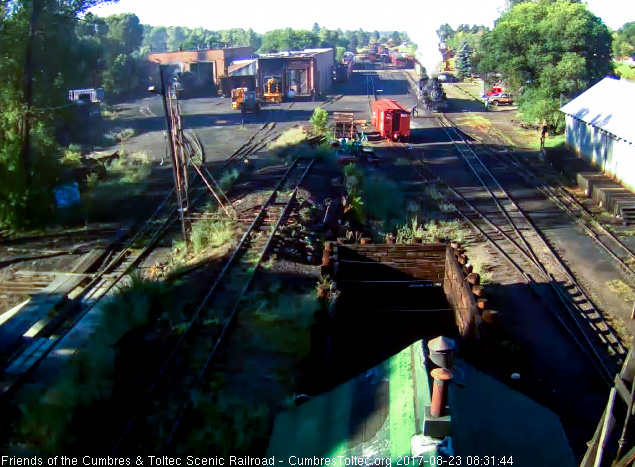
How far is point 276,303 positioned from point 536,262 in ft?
21.4

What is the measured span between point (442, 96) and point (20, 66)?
28.0 meters

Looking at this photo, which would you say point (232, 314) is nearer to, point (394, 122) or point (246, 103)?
point (394, 122)

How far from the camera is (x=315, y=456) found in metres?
3.93

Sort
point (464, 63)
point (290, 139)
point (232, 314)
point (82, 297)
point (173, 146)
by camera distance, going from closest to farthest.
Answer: point (232, 314), point (82, 297), point (173, 146), point (290, 139), point (464, 63)

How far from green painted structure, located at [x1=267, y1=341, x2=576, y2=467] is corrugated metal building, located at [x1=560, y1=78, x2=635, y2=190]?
17.4m

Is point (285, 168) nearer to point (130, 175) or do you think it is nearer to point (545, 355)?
point (130, 175)

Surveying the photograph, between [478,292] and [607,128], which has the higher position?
[607,128]

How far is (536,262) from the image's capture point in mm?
13641

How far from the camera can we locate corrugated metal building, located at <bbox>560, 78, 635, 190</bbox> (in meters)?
19.6

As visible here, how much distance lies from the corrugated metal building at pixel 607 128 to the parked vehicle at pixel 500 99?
17.8m

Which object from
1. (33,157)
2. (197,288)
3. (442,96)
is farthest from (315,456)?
(442,96)

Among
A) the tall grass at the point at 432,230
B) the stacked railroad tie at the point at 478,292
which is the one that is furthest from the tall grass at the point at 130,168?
the stacked railroad tie at the point at 478,292

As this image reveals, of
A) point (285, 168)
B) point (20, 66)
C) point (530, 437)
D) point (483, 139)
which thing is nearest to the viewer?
point (530, 437)

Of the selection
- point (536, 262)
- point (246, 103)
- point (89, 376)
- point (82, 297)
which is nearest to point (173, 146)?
point (82, 297)
